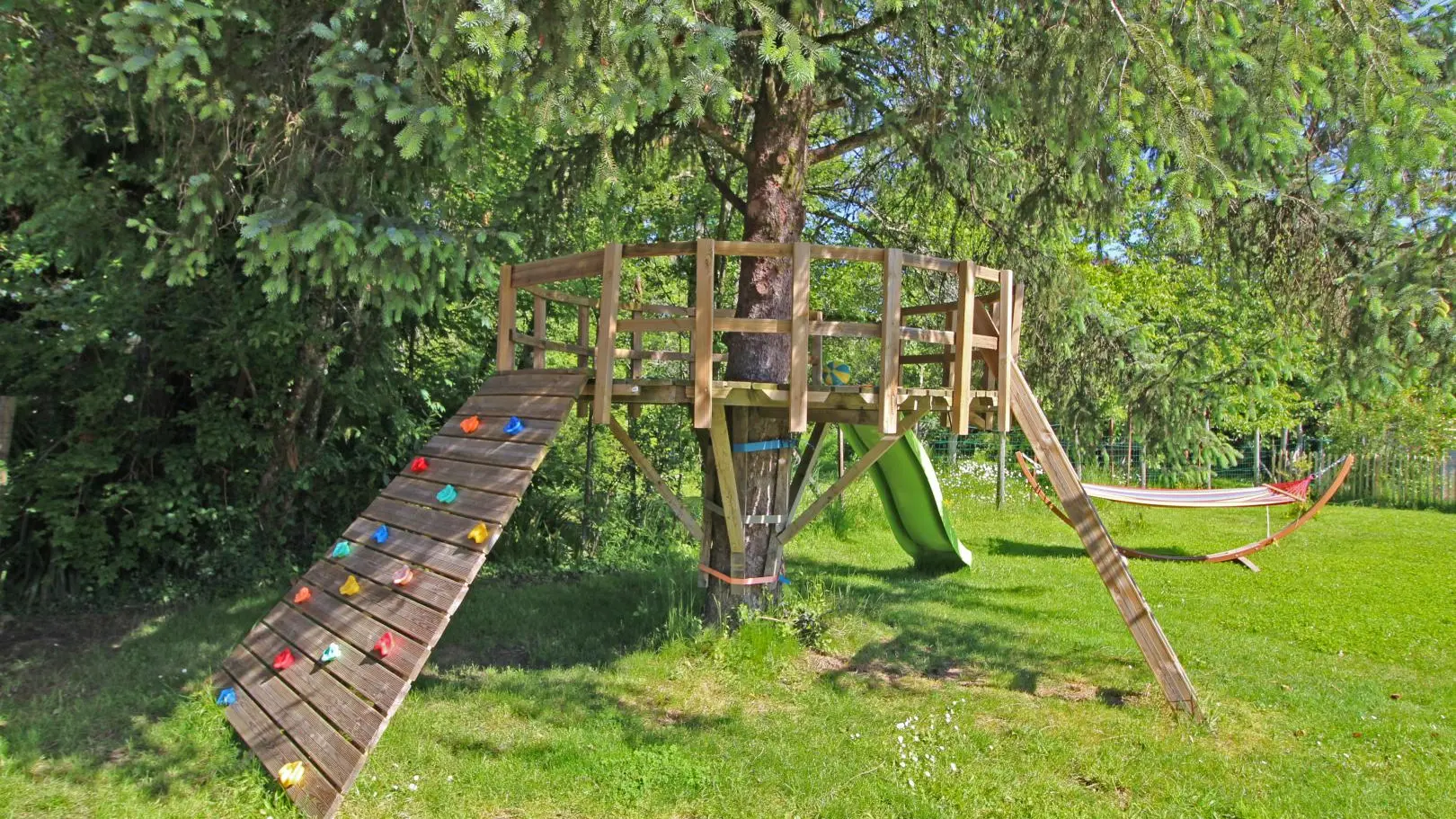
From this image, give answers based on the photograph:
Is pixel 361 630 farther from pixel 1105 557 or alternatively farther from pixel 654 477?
pixel 1105 557

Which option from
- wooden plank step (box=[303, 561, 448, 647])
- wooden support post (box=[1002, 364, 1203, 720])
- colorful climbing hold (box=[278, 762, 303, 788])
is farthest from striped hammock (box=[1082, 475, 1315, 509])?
colorful climbing hold (box=[278, 762, 303, 788])

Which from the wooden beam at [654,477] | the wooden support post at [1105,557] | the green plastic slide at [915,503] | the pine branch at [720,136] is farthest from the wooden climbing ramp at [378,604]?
the green plastic slide at [915,503]

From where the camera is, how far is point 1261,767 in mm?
4590

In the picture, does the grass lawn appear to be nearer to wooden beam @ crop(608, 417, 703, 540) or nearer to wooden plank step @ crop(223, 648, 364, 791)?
wooden plank step @ crop(223, 648, 364, 791)

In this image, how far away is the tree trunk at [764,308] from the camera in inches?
258

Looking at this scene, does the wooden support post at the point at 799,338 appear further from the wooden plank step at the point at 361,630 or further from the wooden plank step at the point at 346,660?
the wooden plank step at the point at 346,660

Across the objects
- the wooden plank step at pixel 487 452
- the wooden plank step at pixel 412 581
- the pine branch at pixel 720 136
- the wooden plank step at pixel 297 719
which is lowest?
the wooden plank step at pixel 297 719

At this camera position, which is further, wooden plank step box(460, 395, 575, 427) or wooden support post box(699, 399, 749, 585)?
wooden support post box(699, 399, 749, 585)

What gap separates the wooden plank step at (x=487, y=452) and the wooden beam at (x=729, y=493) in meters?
1.06

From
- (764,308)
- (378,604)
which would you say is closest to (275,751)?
(378,604)

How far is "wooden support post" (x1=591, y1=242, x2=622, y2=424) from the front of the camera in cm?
520

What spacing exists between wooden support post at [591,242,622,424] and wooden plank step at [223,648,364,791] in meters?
2.09

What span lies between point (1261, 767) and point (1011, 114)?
4.17 metres

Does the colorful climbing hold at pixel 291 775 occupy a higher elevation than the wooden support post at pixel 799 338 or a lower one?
lower
